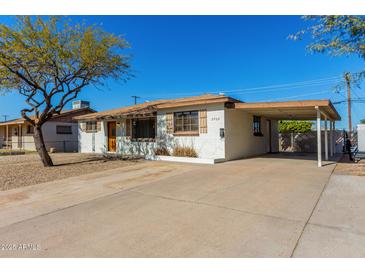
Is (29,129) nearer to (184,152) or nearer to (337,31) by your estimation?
(184,152)

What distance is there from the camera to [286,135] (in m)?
17.5

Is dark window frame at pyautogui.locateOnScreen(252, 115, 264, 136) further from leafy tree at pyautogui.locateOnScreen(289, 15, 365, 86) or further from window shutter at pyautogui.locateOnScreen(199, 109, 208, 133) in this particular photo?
leafy tree at pyautogui.locateOnScreen(289, 15, 365, 86)

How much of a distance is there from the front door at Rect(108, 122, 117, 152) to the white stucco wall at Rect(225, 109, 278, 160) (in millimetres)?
8381

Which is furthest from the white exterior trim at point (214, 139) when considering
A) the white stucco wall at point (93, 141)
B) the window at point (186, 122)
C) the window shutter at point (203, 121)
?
the white stucco wall at point (93, 141)

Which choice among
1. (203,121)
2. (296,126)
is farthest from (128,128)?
(296,126)

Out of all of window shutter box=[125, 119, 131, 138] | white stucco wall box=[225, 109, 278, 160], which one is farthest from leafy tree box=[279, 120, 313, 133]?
window shutter box=[125, 119, 131, 138]

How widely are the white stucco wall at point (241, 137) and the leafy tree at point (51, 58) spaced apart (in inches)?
239

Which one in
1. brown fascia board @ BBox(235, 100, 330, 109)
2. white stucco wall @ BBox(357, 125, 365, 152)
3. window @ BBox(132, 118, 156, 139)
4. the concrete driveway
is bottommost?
the concrete driveway

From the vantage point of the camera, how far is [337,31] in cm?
600

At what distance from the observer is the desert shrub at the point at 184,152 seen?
37.0 feet

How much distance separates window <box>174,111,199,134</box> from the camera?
11.4 meters

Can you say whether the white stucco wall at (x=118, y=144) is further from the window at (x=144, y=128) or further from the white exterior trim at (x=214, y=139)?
the window at (x=144, y=128)
